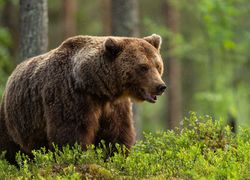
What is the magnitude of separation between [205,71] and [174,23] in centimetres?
729

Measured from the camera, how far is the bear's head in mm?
7836

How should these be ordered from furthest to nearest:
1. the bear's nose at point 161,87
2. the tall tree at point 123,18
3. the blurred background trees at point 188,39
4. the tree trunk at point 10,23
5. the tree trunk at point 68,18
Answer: the tree trunk at point 68,18
the tree trunk at point 10,23
the blurred background trees at point 188,39
the tall tree at point 123,18
the bear's nose at point 161,87

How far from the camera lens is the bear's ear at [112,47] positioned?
791 centimetres

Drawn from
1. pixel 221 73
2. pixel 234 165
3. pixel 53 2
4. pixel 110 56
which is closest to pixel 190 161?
pixel 234 165

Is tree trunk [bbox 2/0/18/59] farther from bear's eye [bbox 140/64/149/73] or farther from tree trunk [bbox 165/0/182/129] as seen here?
bear's eye [bbox 140/64/149/73]

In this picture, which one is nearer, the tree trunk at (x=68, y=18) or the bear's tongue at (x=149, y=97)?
the bear's tongue at (x=149, y=97)

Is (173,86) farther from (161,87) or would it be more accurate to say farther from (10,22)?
(161,87)

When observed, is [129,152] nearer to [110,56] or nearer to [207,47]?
[110,56]

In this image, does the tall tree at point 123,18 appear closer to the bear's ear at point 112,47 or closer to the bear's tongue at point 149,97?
the bear's ear at point 112,47

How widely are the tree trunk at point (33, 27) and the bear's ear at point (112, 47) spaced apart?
3.20 metres

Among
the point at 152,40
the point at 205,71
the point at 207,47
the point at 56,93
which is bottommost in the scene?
the point at 205,71

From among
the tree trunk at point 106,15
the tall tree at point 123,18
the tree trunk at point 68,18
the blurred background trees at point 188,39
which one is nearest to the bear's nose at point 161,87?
the tall tree at point 123,18

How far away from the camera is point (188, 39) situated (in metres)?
31.5

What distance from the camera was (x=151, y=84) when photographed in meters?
7.82
